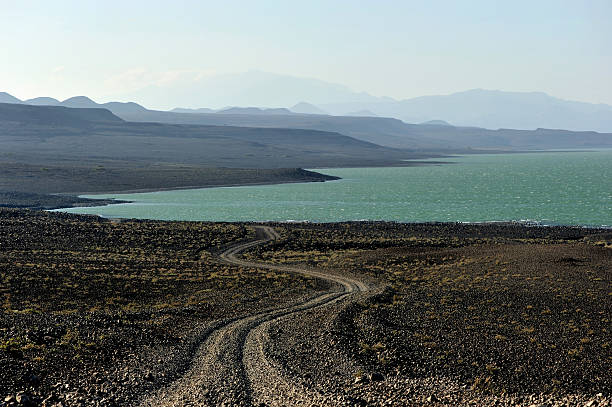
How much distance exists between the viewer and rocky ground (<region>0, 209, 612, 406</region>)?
781 inches

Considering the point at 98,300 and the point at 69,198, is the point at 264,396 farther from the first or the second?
the point at 69,198

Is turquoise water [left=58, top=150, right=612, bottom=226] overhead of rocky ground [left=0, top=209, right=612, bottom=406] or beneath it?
beneath

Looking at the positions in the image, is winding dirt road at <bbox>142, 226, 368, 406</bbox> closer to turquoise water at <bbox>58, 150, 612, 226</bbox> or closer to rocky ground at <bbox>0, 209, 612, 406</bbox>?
rocky ground at <bbox>0, 209, 612, 406</bbox>

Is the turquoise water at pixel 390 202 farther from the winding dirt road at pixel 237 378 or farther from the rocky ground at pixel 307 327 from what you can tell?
the winding dirt road at pixel 237 378

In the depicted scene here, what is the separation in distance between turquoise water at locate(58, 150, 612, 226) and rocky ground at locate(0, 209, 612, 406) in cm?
4504

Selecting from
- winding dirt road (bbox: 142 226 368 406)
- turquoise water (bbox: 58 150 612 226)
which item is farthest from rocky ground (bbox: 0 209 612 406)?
turquoise water (bbox: 58 150 612 226)

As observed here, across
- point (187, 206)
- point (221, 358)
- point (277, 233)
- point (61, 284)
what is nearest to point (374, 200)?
point (187, 206)

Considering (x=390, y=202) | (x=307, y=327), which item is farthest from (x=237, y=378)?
(x=390, y=202)

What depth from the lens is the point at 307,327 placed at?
28.5 m

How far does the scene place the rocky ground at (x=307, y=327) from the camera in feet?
65.1

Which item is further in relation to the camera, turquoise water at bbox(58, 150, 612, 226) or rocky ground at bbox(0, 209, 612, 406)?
turquoise water at bbox(58, 150, 612, 226)

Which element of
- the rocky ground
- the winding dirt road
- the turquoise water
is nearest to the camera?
the winding dirt road

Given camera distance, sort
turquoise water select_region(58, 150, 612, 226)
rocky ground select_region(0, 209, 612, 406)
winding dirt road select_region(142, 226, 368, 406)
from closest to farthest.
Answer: winding dirt road select_region(142, 226, 368, 406) → rocky ground select_region(0, 209, 612, 406) → turquoise water select_region(58, 150, 612, 226)

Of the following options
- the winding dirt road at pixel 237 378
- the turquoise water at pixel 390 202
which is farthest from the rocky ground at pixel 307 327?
the turquoise water at pixel 390 202
